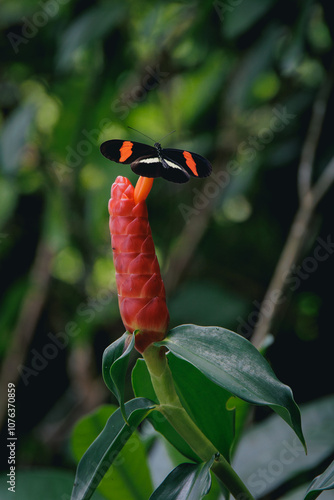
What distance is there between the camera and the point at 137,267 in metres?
0.55

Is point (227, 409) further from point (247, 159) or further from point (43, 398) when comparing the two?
point (43, 398)

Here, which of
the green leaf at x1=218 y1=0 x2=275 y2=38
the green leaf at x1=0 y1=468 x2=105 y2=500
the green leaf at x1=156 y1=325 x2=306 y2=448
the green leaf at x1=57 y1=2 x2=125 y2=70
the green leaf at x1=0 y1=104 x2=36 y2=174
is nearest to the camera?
the green leaf at x1=156 y1=325 x2=306 y2=448

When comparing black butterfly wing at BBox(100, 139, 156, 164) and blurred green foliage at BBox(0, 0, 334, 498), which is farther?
blurred green foliage at BBox(0, 0, 334, 498)

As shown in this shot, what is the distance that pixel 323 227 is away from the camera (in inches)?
59.2

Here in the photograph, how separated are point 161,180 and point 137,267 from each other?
1494 millimetres

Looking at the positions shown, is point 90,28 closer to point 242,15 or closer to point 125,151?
point 242,15

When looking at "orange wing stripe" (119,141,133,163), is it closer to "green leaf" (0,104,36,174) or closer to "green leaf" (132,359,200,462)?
"green leaf" (132,359,200,462)

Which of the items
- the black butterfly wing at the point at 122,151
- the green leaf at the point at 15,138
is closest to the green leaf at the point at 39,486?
the black butterfly wing at the point at 122,151

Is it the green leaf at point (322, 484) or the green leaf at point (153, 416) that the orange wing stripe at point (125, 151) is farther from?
the green leaf at point (322, 484)

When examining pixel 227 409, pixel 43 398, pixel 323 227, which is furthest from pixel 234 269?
pixel 227 409

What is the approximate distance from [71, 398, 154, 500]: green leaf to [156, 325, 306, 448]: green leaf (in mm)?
88

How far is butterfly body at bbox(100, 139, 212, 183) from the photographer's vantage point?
0.55 meters

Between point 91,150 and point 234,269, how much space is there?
72 centimetres

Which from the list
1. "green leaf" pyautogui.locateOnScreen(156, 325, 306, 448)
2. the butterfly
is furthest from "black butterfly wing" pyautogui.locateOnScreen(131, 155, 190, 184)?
"green leaf" pyautogui.locateOnScreen(156, 325, 306, 448)
